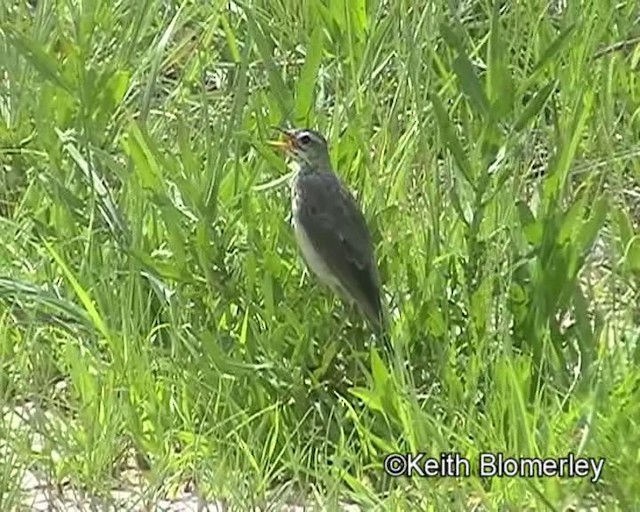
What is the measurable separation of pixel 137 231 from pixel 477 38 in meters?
1.43

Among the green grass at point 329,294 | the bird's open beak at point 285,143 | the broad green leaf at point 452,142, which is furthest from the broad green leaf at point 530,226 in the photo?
the bird's open beak at point 285,143

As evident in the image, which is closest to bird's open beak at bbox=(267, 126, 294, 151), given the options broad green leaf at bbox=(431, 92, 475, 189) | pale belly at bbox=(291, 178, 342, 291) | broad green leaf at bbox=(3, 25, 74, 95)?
pale belly at bbox=(291, 178, 342, 291)

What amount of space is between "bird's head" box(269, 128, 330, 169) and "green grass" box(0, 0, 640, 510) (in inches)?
2.3

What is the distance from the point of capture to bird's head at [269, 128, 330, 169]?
13.9 ft

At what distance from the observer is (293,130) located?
4.29m

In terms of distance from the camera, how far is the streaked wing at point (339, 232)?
13.4 feet

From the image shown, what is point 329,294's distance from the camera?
13.5ft

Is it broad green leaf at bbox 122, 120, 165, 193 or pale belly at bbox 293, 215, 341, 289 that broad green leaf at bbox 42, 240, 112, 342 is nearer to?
broad green leaf at bbox 122, 120, 165, 193

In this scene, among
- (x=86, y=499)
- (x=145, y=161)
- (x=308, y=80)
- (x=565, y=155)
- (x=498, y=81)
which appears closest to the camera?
(x=86, y=499)

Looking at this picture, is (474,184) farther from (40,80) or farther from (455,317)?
(40,80)

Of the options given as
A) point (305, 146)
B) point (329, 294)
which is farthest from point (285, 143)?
point (329, 294)

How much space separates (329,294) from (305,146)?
14.3 inches

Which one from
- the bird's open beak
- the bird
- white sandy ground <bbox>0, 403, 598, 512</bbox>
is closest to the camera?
white sandy ground <bbox>0, 403, 598, 512</bbox>

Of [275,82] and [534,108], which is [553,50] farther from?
[275,82]
